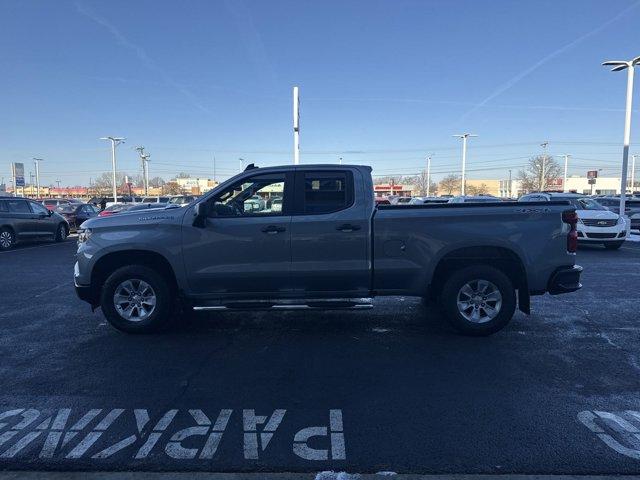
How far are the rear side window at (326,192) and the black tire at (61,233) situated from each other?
15960 mm

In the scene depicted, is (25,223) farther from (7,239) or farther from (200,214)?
(200,214)

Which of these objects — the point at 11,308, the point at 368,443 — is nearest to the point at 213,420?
the point at 368,443

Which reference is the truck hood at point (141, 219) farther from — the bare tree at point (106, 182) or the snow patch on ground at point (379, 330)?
the bare tree at point (106, 182)

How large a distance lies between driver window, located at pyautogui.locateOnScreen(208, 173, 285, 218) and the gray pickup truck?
0.01 m

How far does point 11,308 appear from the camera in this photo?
7.34 meters

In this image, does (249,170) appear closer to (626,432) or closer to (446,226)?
(446,226)

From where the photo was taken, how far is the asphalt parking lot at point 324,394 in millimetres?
3176

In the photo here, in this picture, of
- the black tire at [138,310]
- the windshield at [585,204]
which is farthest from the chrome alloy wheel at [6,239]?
the windshield at [585,204]

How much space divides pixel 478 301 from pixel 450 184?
106510 millimetres

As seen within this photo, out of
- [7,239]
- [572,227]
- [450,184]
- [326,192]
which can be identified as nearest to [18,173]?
[7,239]

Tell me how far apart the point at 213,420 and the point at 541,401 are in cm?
272

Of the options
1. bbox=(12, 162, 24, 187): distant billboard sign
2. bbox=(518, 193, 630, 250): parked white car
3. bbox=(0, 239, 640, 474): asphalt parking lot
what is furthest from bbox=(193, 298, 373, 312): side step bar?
bbox=(12, 162, 24, 187): distant billboard sign

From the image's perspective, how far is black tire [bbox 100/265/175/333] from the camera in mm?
5750

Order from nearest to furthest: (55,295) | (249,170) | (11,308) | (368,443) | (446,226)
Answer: (368,443), (446,226), (249,170), (11,308), (55,295)
